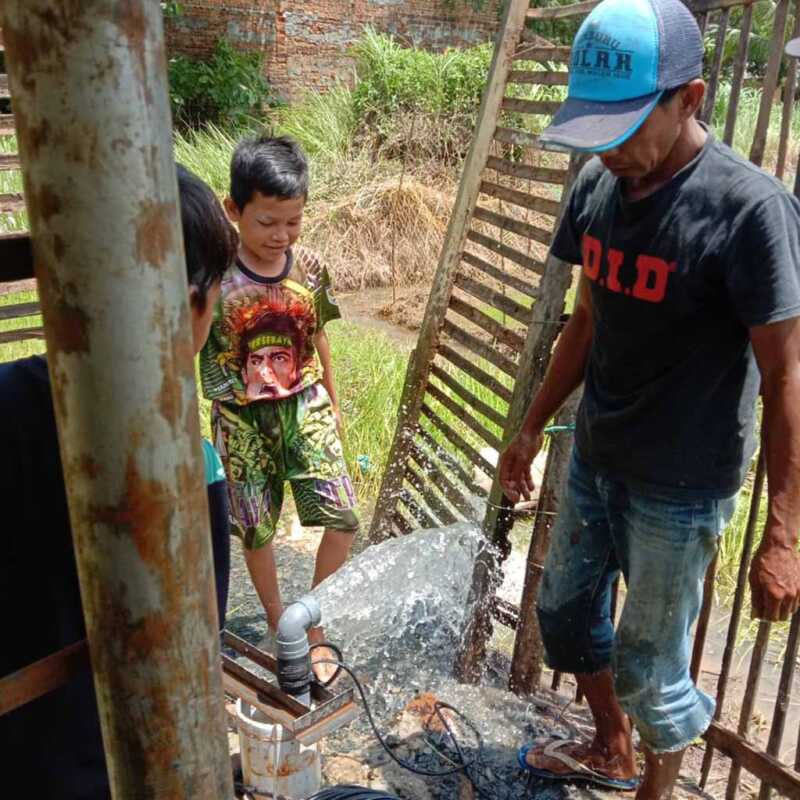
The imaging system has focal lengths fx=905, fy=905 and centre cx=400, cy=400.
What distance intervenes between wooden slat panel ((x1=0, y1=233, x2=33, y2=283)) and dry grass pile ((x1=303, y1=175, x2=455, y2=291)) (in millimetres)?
8980

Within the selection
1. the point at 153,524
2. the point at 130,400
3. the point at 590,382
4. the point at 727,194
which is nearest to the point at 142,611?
the point at 153,524

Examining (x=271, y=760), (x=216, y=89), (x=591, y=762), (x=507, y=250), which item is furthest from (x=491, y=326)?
(x=216, y=89)

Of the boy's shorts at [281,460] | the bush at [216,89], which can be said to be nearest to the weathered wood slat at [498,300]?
the boy's shorts at [281,460]

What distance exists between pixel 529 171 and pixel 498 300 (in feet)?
1.82

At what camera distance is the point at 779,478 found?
7.19ft

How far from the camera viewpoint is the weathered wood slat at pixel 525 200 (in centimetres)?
357

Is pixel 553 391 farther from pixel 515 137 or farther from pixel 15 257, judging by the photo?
pixel 15 257

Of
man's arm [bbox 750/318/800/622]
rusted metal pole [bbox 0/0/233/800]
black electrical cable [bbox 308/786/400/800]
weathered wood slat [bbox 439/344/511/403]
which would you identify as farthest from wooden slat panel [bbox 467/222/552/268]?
rusted metal pole [bbox 0/0/233/800]

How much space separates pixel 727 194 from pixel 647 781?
1716mm

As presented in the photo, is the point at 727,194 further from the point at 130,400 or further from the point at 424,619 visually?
the point at 424,619

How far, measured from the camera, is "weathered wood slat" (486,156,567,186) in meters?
3.52

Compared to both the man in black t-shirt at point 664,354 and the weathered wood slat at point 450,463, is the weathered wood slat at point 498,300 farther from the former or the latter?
the man in black t-shirt at point 664,354

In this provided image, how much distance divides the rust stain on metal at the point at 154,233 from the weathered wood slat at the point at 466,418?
2957 millimetres

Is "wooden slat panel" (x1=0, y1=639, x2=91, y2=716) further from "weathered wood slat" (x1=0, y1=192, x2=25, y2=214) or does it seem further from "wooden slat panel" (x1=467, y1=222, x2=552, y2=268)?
"weathered wood slat" (x1=0, y1=192, x2=25, y2=214)
